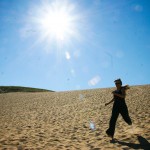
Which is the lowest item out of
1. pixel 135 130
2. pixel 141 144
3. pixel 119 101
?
pixel 141 144

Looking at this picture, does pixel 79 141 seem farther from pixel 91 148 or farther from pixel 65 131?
pixel 65 131

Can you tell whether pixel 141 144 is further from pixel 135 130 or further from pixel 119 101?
pixel 135 130

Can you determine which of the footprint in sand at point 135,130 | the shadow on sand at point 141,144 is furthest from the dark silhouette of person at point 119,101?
the footprint in sand at point 135,130

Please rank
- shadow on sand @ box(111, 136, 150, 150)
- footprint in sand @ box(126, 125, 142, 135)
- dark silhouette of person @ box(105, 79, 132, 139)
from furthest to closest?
footprint in sand @ box(126, 125, 142, 135), dark silhouette of person @ box(105, 79, 132, 139), shadow on sand @ box(111, 136, 150, 150)

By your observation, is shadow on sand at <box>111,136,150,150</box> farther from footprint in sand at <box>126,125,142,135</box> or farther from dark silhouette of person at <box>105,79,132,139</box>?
footprint in sand at <box>126,125,142,135</box>

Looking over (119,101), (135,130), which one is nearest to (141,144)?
(119,101)

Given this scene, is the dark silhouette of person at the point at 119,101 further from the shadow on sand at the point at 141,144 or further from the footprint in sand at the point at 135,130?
the footprint in sand at the point at 135,130

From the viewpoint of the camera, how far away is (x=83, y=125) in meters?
14.1

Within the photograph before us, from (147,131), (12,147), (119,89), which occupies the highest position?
(119,89)

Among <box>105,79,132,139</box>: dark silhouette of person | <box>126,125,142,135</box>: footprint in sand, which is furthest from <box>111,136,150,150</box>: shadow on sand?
<box>126,125,142,135</box>: footprint in sand

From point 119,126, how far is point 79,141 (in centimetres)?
316

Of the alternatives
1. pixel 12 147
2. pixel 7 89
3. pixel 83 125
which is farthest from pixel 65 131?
pixel 7 89

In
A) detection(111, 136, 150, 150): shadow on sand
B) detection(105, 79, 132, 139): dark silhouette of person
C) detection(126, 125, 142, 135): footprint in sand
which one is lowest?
detection(111, 136, 150, 150): shadow on sand

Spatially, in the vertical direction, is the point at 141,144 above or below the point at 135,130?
below
